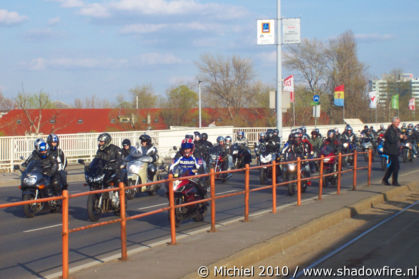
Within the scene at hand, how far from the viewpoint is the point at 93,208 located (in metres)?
11.3

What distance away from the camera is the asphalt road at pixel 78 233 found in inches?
309

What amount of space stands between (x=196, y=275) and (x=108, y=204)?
553 cm

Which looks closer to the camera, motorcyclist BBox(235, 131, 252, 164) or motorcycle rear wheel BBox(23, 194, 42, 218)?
motorcycle rear wheel BBox(23, 194, 42, 218)

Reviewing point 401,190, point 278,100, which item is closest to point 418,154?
point 278,100

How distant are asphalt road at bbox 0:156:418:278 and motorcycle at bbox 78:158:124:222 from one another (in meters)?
0.37

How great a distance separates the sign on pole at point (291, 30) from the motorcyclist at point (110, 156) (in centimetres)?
1678

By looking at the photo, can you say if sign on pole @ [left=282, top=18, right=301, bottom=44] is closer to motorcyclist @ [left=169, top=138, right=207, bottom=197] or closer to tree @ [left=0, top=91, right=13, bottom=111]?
motorcyclist @ [left=169, top=138, right=207, bottom=197]

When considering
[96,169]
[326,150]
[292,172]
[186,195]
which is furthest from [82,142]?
[186,195]

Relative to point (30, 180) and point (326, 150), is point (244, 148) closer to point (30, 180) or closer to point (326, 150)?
point (326, 150)

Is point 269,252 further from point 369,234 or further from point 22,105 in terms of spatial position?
→ point 22,105

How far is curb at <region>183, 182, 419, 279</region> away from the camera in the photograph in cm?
739

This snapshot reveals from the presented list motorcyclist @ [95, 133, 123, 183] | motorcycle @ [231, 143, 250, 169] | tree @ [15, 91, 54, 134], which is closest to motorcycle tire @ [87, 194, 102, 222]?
motorcyclist @ [95, 133, 123, 183]

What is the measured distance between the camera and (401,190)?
16.1 meters

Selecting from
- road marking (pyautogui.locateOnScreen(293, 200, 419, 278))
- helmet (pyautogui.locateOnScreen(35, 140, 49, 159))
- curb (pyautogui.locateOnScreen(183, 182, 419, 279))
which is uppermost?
helmet (pyautogui.locateOnScreen(35, 140, 49, 159))
